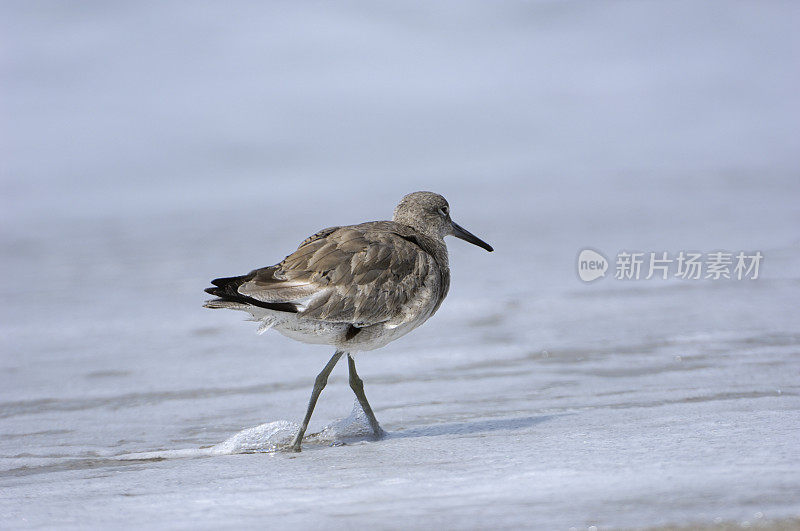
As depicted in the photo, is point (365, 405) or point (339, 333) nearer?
point (339, 333)

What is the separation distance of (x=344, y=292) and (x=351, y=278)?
106 millimetres

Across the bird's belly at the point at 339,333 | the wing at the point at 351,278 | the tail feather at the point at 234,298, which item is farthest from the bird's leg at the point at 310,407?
the tail feather at the point at 234,298

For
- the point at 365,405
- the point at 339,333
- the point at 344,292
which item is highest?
the point at 344,292

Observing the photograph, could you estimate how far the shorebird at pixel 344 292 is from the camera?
5383 mm

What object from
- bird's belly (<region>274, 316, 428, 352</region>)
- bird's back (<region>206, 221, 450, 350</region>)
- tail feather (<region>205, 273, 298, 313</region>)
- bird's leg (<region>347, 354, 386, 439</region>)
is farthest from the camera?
bird's leg (<region>347, 354, 386, 439</region>)

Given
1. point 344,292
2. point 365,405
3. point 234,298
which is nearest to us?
point 234,298

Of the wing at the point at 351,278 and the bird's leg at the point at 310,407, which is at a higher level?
the wing at the point at 351,278

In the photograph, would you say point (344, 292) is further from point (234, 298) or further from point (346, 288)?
point (234, 298)

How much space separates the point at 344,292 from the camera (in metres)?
5.59

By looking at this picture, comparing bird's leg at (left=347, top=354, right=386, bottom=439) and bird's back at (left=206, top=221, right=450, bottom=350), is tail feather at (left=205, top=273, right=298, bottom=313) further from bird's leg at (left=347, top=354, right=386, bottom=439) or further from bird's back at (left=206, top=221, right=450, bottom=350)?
bird's leg at (left=347, top=354, right=386, bottom=439)

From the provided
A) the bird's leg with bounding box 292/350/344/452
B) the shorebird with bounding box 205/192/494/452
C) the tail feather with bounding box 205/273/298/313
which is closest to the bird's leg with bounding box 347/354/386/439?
the shorebird with bounding box 205/192/494/452

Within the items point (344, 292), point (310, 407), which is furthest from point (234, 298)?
point (310, 407)

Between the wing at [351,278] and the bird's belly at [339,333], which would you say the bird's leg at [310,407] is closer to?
the bird's belly at [339,333]

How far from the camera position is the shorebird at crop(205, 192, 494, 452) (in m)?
5.38
